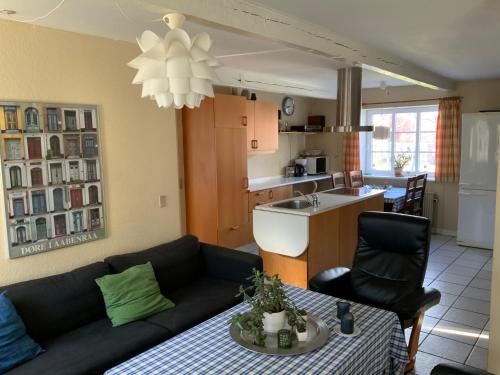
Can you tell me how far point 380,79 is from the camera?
5.94 m

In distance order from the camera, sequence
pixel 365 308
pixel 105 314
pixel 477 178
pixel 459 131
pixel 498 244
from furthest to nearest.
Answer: pixel 459 131
pixel 477 178
pixel 105 314
pixel 498 244
pixel 365 308

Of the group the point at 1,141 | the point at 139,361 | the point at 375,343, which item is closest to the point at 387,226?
the point at 375,343

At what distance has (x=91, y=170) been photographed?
3.16m

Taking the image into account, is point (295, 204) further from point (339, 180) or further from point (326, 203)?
point (339, 180)

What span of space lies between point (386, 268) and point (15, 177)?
276 cm

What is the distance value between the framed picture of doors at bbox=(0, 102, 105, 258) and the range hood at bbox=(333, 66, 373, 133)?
263 centimetres

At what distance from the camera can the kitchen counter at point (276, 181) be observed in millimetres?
6199

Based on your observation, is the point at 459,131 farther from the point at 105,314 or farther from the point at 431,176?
the point at 105,314

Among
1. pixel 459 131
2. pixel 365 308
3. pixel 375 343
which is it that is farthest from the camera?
pixel 459 131

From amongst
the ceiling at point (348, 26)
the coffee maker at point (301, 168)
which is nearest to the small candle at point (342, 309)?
the ceiling at point (348, 26)

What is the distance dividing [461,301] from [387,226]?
1.63 m

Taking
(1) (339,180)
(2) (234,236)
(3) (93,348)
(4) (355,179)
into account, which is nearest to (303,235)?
(2) (234,236)

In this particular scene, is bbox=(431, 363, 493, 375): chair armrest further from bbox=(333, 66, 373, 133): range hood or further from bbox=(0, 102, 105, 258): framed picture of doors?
bbox=(333, 66, 373, 133): range hood

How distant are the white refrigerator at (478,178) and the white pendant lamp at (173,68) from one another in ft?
16.8
